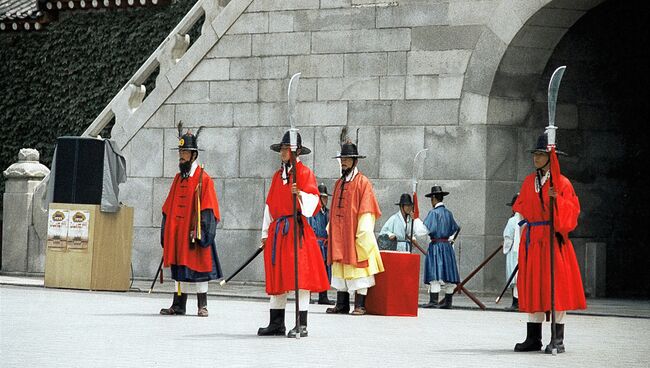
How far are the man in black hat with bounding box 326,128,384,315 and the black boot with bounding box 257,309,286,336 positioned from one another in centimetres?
360

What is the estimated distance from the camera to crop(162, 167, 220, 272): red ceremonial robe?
55.5ft

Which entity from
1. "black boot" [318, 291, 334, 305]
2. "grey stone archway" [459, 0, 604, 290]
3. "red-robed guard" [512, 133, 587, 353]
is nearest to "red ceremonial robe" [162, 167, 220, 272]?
"black boot" [318, 291, 334, 305]

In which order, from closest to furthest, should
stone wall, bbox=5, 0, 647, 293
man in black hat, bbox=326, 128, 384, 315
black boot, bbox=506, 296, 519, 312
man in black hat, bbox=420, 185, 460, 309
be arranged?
man in black hat, bbox=326, 128, 384, 315
black boot, bbox=506, 296, 519, 312
man in black hat, bbox=420, 185, 460, 309
stone wall, bbox=5, 0, 647, 293

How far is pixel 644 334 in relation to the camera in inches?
623

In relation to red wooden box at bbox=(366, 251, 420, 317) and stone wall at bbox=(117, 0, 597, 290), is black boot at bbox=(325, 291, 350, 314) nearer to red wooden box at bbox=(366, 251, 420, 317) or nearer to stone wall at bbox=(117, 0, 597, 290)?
red wooden box at bbox=(366, 251, 420, 317)

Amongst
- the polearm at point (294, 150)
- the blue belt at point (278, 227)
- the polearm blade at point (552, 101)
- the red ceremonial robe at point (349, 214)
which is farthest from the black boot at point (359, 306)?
the polearm blade at point (552, 101)

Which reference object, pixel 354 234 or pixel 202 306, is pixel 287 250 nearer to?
pixel 202 306

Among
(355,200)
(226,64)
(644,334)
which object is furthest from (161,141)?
(644,334)

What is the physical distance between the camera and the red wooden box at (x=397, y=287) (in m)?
18.2

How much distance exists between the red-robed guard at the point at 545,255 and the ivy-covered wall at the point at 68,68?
1578 cm

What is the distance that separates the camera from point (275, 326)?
1453cm

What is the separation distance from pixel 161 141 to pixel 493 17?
6235mm

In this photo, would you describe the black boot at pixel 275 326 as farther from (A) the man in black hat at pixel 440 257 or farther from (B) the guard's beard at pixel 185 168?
(A) the man in black hat at pixel 440 257

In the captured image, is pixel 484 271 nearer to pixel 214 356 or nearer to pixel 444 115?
pixel 444 115
